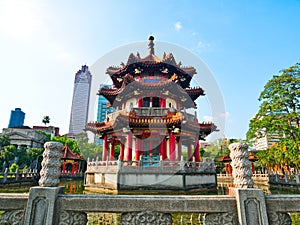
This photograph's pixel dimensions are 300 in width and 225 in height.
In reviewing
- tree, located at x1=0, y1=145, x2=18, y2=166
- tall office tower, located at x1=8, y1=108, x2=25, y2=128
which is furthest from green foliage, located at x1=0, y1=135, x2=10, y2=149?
tall office tower, located at x1=8, y1=108, x2=25, y2=128

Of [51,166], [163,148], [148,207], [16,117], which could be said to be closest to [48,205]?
[51,166]

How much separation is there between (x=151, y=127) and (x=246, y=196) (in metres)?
11.9

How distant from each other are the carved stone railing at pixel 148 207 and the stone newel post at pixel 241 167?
8 centimetres

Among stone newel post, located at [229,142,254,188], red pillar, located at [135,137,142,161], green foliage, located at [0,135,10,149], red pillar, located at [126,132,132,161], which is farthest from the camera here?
green foliage, located at [0,135,10,149]

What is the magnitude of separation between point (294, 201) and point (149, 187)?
33.6 ft

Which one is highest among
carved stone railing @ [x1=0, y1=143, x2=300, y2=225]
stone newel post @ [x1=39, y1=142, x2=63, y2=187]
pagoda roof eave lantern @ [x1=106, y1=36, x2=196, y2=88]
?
pagoda roof eave lantern @ [x1=106, y1=36, x2=196, y2=88]

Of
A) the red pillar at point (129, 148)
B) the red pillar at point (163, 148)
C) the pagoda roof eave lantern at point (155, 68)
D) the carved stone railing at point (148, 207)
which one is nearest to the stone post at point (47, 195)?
the carved stone railing at point (148, 207)

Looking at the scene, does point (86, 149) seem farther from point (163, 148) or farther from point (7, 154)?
point (163, 148)

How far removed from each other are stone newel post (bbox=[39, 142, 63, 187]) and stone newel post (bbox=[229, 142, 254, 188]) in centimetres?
385

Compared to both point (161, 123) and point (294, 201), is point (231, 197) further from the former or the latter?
point (161, 123)

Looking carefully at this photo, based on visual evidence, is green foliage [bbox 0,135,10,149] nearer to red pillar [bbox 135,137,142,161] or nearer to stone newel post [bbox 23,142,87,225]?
red pillar [bbox 135,137,142,161]

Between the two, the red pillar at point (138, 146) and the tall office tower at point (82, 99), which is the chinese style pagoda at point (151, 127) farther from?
the tall office tower at point (82, 99)

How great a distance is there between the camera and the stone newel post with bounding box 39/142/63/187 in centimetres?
397

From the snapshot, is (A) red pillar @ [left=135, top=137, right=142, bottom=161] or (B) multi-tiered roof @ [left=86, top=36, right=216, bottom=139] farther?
(A) red pillar @ [left=135, top=137, right=142, bottom=161]
